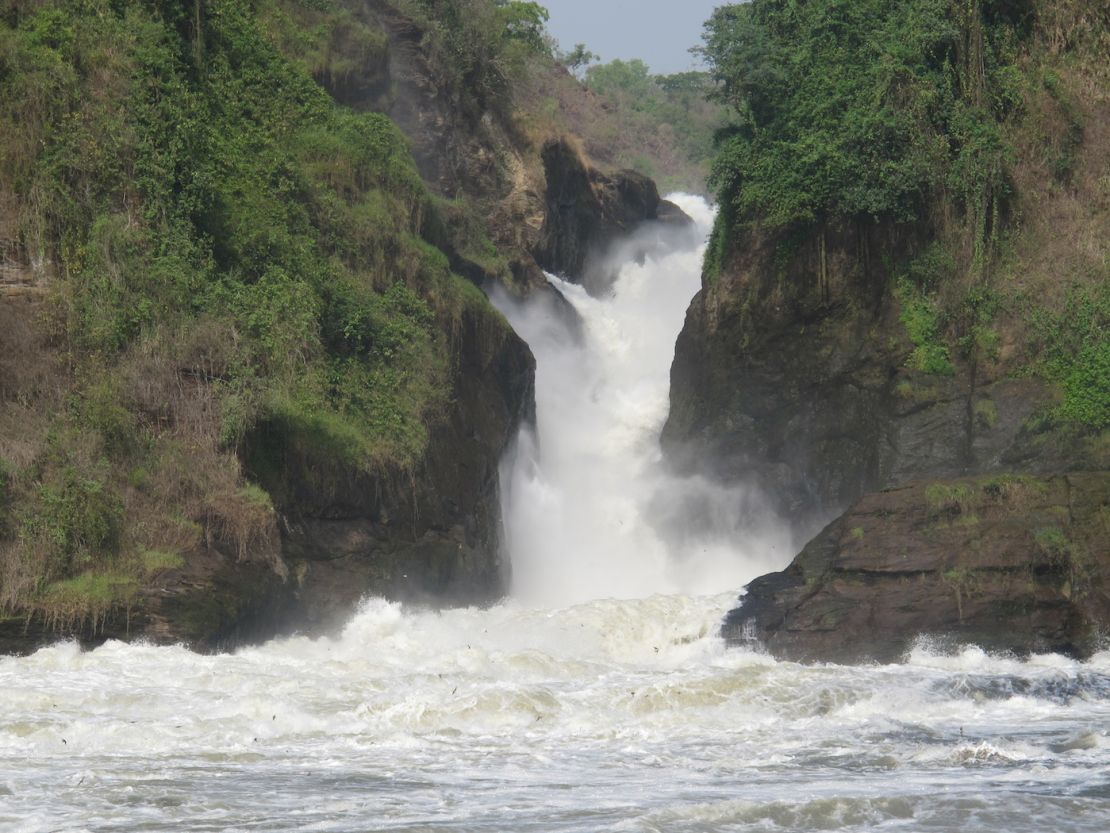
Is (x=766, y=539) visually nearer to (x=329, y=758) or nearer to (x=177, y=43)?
(x=177, y=43)

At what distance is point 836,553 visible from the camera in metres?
23.0

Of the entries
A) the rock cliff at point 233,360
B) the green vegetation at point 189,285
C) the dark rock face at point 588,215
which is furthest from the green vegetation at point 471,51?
the green vegetation at point 189,285

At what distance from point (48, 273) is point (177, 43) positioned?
6402mm

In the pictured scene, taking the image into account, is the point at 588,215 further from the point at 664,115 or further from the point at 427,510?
the point at 664,115

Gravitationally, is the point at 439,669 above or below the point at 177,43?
below

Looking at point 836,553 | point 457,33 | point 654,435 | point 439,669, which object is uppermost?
point 457,33

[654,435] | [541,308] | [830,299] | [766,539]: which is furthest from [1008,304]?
[541,308]

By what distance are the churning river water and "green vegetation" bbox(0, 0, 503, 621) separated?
2415mm

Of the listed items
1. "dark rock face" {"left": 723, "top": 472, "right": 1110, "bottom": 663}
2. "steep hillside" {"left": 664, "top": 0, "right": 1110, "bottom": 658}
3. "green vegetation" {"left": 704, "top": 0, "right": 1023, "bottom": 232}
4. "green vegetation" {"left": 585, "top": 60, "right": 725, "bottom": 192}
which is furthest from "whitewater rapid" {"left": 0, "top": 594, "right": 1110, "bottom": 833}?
"green vegetation" {"left": 585, "top": 60, "right": 725, "bottom": 192}

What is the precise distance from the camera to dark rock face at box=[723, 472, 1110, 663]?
847 inches

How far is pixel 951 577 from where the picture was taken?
21969mm

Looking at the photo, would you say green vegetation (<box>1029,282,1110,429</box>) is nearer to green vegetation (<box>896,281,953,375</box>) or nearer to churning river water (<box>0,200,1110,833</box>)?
green vegetation (<box>896,281,953,375</box>)

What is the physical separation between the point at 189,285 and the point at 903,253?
14.6 metres

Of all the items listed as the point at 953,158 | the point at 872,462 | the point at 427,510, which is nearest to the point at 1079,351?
the point at 872,462
